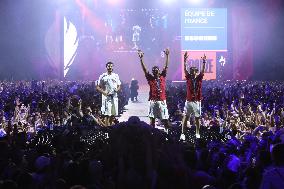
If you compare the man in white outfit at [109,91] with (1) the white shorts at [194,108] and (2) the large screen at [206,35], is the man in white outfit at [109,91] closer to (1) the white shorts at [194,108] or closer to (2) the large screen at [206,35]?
(1) the white shorts at [194,108]

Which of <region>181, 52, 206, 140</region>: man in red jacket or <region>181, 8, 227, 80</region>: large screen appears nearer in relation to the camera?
<region>181, 52, 206, 140</region>: man in red jacket

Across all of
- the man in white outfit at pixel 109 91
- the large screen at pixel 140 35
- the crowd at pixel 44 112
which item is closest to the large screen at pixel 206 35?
the large screen at pixel 140 35

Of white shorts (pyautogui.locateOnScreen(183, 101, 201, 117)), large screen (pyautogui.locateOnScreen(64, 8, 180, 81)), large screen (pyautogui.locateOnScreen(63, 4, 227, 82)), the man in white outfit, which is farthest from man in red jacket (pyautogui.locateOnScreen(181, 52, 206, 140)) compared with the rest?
large screen (pyautogui.locateOnScreen(64, 8, 180, 81))

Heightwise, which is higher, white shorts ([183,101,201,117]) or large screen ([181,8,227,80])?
large screen ([181,8,227,80])

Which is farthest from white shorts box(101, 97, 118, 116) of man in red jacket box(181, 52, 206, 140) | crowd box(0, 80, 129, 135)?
man in red jacket box(181, 52, 206, 140)

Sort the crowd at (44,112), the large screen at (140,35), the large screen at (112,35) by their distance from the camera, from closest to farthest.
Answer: the crowd at (44,112) → the large screen at (140,35) → the large screen at (112,35)

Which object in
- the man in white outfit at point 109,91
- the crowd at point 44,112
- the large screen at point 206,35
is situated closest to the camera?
the crowd at point 44,112

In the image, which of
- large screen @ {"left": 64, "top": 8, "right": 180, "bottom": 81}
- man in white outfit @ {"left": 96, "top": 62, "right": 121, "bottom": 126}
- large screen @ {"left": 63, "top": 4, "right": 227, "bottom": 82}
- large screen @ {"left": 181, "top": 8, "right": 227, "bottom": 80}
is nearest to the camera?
man in white outfit @ {"left": 96, "top": 62, "right": 121, "bottom": 126}

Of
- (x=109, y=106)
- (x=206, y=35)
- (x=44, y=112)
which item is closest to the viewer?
(x=109, y=106)

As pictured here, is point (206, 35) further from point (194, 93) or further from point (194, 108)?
point (194, 108)

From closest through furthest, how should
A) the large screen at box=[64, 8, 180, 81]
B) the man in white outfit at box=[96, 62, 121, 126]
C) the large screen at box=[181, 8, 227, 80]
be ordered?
the man in white outfit at box=[96, 62, 121, 126] → the large screen at box=[181, 8, 227, 80] → the large screen at box=[64, 8, 180, 81]

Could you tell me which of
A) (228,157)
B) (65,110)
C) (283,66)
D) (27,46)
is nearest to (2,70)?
(27,46)

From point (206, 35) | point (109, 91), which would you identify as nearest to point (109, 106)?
point (109, 91)

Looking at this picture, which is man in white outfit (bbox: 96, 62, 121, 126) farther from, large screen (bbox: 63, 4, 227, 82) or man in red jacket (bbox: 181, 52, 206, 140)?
large screen (bbox: 63, 4, 227, 82)
